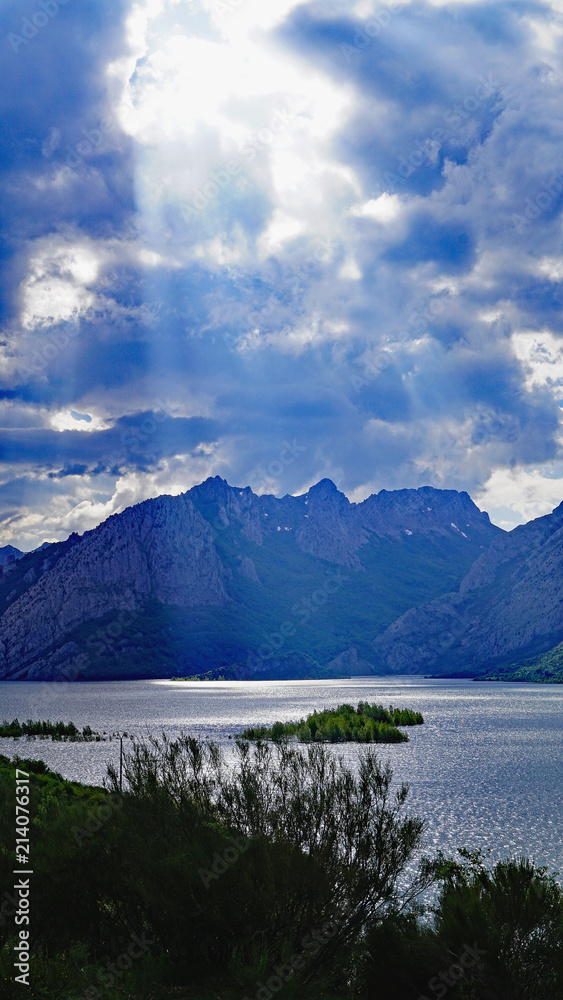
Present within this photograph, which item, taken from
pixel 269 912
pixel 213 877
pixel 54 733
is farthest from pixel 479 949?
pixel 54 733

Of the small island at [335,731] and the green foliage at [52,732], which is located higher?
the green foliage at [52,732]

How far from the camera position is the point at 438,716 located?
143 meters

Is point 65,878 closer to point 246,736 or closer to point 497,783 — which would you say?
point 497,783

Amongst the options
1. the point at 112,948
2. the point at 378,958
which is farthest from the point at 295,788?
the point at 112,948

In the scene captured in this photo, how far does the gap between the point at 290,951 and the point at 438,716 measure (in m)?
135

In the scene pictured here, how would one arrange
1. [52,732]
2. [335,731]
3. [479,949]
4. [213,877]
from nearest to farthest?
1. [479,949]
2. [213,877]
3. [335,731]
4. [52,732]

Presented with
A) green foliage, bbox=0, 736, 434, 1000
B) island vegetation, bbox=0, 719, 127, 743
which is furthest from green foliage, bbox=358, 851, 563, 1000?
island vegetation, bbox=0, 719, 127, 743

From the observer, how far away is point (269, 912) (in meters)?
16.6

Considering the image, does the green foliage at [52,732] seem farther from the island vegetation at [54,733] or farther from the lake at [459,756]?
the lake at [459,756]

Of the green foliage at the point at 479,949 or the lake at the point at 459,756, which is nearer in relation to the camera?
the green foliage at the point at 479,949

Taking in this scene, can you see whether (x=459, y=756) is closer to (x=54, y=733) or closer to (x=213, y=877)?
(x=54, y=733)

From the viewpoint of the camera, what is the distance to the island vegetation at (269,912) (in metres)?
15.5

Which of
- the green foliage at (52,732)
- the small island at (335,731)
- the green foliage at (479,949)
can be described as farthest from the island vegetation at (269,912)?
A: the green foliage at (52,732)

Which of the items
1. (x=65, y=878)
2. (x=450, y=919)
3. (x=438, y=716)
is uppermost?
(x=65, y=878)
